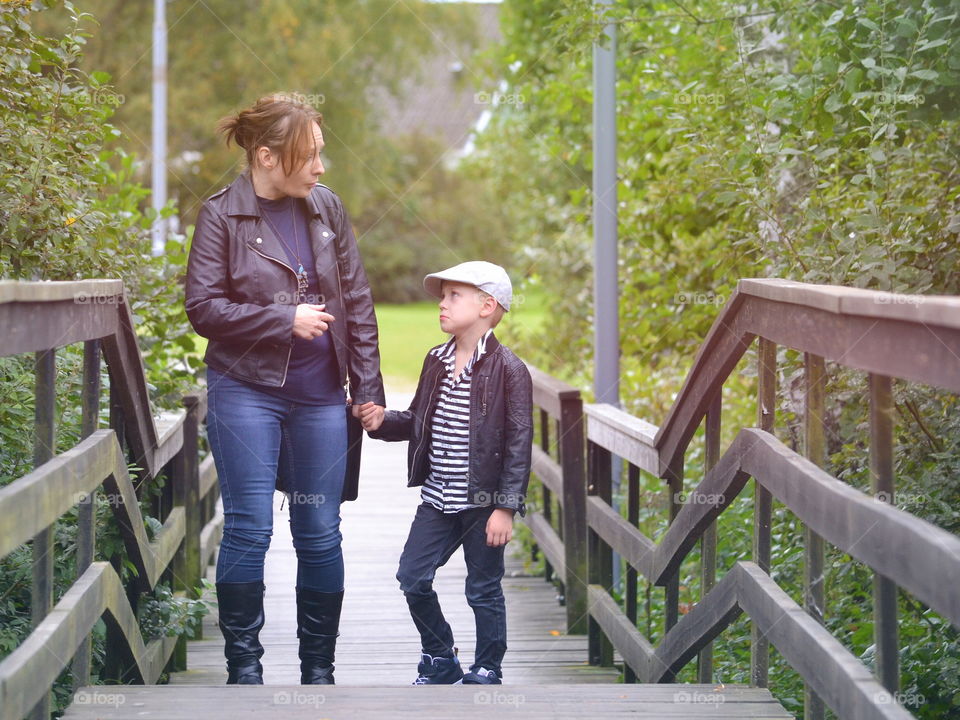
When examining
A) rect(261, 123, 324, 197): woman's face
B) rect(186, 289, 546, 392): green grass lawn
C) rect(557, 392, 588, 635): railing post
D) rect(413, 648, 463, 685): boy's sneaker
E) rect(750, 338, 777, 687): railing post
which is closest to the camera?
rect(750, 338, 777, 687): railing post

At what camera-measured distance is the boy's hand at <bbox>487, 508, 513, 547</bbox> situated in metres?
3.86

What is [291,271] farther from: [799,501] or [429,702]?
[799,501]

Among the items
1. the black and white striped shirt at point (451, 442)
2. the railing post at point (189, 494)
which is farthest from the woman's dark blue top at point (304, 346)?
the railing post at point (189, 494)

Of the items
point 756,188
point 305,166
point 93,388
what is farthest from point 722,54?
point 93,388

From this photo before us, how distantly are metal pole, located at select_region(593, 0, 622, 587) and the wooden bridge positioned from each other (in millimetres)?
768

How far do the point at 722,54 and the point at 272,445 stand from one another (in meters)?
3.26

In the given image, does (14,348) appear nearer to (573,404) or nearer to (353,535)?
(573,404)

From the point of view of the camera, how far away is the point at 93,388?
319 centimetres

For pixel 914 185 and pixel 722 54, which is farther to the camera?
pixel 722 54

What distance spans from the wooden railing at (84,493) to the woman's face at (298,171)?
643mm

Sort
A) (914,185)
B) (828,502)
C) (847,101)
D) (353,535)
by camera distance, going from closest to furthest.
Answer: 1. (828,502)
2. (847,101)
3. (914,185)
4. (353,535)

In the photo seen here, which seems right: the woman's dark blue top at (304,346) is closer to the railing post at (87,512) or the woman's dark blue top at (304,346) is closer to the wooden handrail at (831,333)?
the railing post at (87,512)

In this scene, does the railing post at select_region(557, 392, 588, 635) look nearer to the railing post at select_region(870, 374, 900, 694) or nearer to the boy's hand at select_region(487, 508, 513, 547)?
the boy's hand at select_region(487, 508, 513, 547)

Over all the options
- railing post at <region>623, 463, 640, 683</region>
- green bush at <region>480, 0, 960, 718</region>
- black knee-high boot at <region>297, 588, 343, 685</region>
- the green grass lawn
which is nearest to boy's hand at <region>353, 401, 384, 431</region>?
black knee-high boot at <region>297, 588, 343, 685</region>
